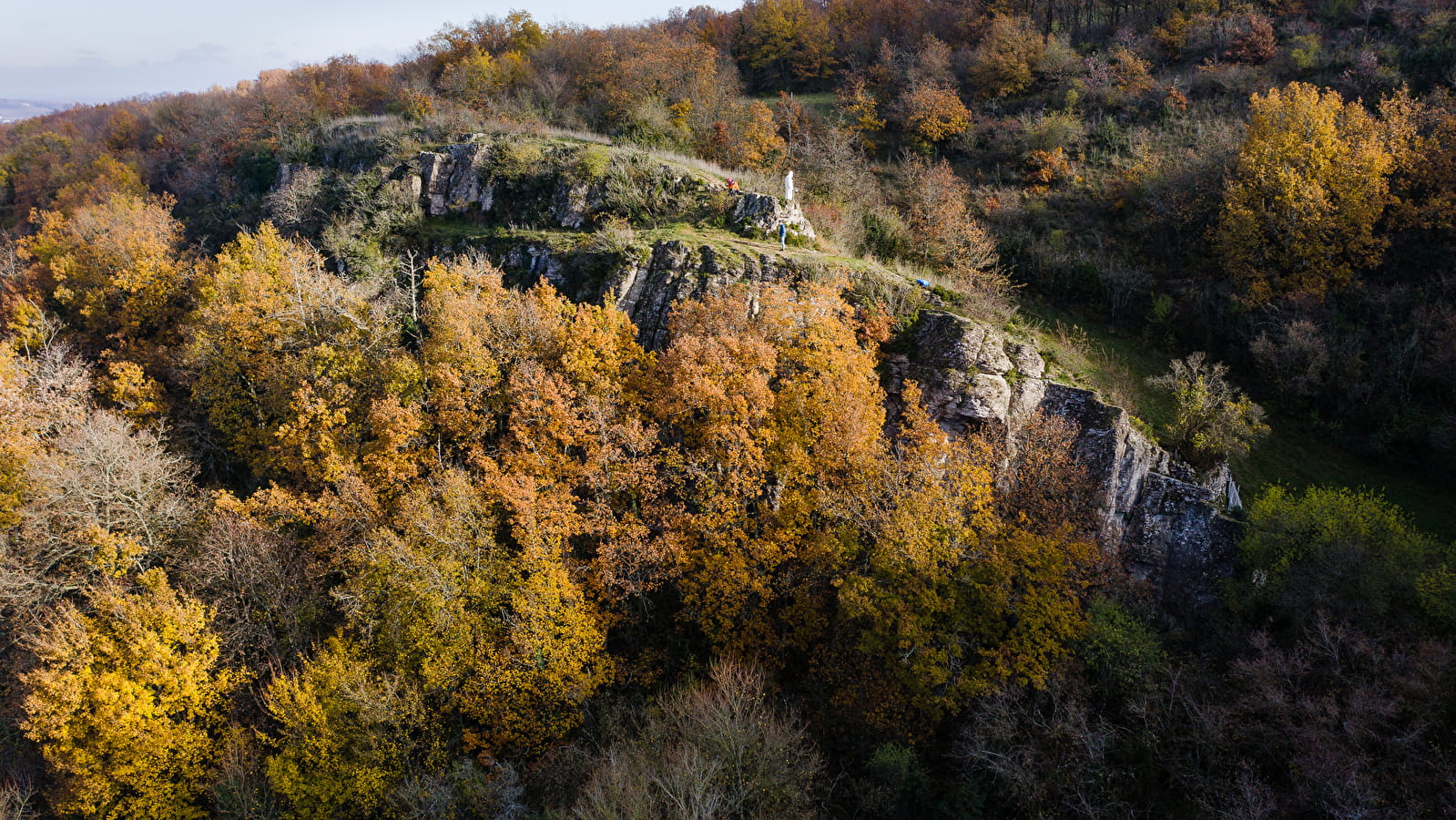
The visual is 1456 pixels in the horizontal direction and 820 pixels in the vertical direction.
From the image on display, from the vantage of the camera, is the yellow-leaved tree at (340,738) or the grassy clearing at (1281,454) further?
the grassy clearing at (1281,454)

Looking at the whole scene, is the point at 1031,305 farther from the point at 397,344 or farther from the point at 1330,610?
the point at 397,344

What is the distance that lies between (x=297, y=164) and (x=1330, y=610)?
2479 inches

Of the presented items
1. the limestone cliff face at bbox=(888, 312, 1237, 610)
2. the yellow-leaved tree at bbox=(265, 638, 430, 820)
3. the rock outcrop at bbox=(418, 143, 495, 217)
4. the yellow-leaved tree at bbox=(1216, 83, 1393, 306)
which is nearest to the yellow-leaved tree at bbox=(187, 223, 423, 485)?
the yellow-leaved tree at bbox=(265, 638, 430, 820)

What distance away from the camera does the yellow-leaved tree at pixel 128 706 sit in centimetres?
1980

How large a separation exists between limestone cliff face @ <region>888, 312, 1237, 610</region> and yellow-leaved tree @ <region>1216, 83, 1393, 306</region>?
14213 mm

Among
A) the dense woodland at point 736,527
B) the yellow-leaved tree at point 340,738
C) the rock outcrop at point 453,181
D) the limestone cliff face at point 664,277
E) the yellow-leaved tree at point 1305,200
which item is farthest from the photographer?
the rock outcrop at point 453,181

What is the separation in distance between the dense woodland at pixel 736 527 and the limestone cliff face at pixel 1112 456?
1.03 meters

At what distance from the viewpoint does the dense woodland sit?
56.3 ft

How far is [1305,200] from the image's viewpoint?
30.2m

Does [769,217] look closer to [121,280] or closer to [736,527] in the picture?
[736,527]

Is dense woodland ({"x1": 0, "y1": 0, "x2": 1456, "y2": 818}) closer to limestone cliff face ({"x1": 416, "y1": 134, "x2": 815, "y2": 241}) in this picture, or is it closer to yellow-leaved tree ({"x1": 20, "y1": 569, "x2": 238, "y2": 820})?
yellow-leaved tree ({"x1": 20, "y1": 569, "x2": 238, "y2": 820})

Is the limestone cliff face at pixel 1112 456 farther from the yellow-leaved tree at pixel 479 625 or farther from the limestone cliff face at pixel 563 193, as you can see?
the yellow-leaved tree at pixel 479 625

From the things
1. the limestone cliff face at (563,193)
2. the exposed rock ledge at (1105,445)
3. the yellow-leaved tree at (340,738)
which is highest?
the limestone cliff face at (563,193)

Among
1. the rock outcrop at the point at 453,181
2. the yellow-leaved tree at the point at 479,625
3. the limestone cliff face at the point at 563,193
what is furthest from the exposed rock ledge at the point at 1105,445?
the rock outcrop at the point at 453,181
